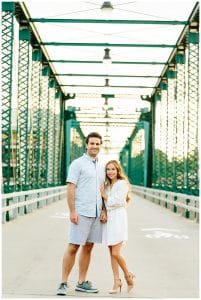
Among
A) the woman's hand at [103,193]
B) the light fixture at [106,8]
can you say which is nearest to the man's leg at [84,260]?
the woman's hand at [103,193]

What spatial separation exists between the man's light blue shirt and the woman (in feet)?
0.23

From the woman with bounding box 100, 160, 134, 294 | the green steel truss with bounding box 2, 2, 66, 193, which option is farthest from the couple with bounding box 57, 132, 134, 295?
the green steel truss with bounding box 2, 2, 66, 193

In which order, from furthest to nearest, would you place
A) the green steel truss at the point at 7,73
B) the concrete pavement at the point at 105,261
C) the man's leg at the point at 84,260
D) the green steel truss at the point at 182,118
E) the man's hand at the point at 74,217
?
the green steel truss at the point at 182,118, the green steel truss at the point at 7,73, the concrete pavement at the point at 105,261, the man's leg at the point at 84,260, the man's hand at the point at 74,217

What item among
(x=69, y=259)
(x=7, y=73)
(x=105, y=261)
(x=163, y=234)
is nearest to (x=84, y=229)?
(x=69, y=259)

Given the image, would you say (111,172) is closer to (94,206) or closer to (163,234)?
(94,206)

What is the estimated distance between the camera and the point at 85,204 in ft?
20.7

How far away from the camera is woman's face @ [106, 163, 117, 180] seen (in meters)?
6.41

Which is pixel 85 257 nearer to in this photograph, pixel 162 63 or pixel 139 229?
pixel 139 229

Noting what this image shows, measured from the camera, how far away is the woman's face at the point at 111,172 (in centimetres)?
641

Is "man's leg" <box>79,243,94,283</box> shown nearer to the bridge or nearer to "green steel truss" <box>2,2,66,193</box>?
the bridge

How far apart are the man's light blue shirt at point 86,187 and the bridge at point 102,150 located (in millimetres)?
770

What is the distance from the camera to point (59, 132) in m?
36.6

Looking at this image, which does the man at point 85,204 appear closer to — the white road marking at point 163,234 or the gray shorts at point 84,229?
the gray shorts at point 84,229

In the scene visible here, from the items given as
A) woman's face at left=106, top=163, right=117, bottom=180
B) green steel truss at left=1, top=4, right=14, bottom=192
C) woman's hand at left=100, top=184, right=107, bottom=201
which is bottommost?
woman's hand at left=100, top=184, right=107, bottom=201
